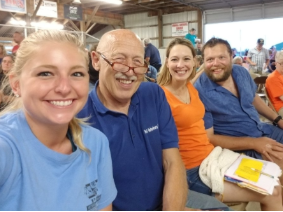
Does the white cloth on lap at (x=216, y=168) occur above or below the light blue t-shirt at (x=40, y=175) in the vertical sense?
below

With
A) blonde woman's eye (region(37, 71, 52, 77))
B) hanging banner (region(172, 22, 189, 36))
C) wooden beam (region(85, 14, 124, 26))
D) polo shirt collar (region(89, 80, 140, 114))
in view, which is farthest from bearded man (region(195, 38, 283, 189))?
wooden beam (region(85, 14, 124, 26))

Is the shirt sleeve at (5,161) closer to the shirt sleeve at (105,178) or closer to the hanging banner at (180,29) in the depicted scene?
the shirt sleeve at (105,178)

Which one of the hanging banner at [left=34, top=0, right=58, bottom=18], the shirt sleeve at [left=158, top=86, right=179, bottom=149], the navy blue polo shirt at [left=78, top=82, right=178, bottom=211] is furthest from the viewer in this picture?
the hanging banner at [left=34, top=0, right=58, bottom=18]

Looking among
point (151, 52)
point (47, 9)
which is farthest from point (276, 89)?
point (47, 9)

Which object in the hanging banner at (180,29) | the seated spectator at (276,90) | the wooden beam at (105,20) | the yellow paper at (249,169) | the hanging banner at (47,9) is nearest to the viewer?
the yellow paper at (249,169)

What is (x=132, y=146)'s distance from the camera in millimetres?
1375

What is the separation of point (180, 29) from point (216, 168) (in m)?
13.1

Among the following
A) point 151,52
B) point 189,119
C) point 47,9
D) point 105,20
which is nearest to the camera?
point 189,119

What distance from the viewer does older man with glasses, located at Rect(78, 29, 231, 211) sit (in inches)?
53.5

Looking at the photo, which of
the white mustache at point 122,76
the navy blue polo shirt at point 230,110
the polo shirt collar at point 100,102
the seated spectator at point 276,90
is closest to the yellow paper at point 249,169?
the navy blue polo shirt at point 230,110

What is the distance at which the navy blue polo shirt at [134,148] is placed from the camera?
1350 mm

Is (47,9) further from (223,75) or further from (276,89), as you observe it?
(223,75)

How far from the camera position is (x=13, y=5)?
743 centimetres

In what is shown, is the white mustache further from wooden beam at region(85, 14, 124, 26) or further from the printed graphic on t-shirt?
wooden beam at region(85, 14, 124, 26)
